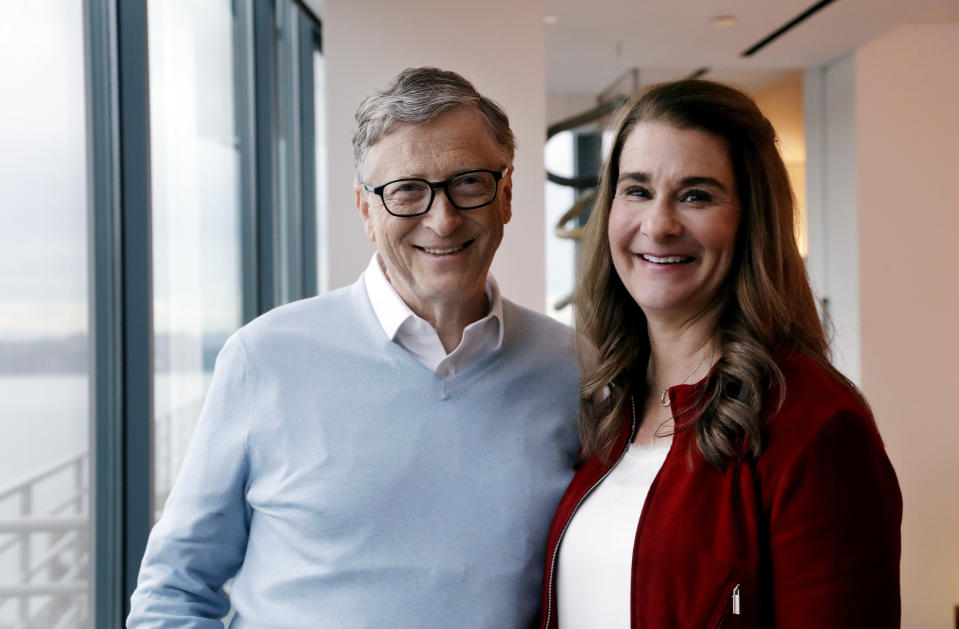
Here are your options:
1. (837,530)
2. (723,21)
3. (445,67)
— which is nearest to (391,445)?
(837,530)

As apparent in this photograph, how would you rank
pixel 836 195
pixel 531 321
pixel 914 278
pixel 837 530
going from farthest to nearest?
pixel 836 195, pixel 914 278, pixel 531 321, pixel 837 530

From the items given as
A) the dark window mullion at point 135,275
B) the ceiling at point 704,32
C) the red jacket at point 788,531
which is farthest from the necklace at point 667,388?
the ceiling at point 704,32

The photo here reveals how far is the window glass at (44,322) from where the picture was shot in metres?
1.64

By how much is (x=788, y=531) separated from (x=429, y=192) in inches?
30.8

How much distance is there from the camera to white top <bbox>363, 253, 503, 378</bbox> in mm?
1558

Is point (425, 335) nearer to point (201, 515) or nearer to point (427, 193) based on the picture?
point (427, 193)

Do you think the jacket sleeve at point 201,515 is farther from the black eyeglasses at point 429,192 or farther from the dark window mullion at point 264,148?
the dark window mullion at point 264,148

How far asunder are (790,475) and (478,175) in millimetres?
707

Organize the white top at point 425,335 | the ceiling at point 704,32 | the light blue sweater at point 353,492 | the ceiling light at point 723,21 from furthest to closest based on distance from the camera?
1. the ceiling light at point 723,21
2. the ceiling at point 704,32
3. the white top at point 425,335
4. the light blue sweater at point 353,492

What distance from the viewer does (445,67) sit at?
366 centimetres

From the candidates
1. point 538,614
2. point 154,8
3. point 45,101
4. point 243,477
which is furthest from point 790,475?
point 154,8

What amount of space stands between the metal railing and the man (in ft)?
1.04

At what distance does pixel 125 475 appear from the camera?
2.25 metres

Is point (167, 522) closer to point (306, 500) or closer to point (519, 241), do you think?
point (306, 500)
